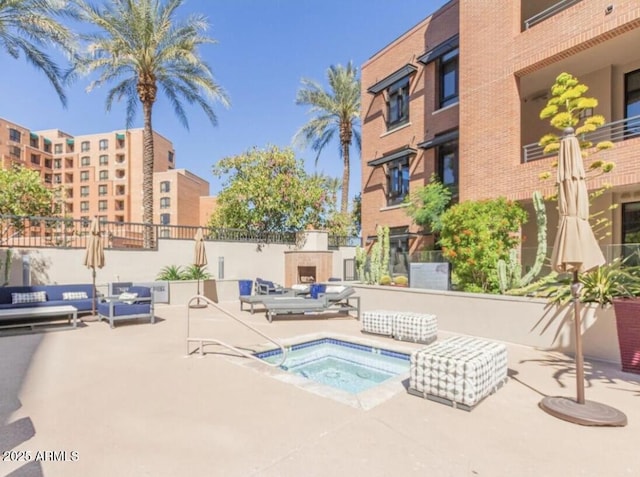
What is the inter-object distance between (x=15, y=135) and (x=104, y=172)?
12622 mm

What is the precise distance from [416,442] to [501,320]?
17.9 ft

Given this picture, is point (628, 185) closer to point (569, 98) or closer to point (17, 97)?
point (569, 98)

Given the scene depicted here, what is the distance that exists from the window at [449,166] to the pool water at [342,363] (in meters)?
8.71

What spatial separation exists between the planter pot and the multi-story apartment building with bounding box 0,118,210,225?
48234mm

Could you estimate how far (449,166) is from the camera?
14617 mm

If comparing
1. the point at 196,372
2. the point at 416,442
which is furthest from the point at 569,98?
the point at 196,372

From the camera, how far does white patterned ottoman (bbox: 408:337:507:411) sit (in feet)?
13.7

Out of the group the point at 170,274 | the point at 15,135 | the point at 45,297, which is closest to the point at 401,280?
the point at 170,274

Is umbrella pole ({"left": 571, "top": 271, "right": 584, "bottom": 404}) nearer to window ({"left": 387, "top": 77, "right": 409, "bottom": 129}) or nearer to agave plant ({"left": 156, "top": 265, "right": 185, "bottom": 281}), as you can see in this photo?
agave plant ({"left": 156, "top": 265, "right": 185, "bottom": 281})

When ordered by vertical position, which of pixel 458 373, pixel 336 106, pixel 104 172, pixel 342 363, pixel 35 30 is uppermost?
pixel 104 172

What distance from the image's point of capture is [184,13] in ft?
49.5

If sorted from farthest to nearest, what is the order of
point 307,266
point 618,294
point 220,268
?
1. point 307,266
2. point 220,268
3. point 618,294

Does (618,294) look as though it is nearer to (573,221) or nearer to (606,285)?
(606,285)

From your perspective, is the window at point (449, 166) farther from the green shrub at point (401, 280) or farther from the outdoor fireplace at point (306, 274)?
the outdoor fireplace at point (306, 274)
